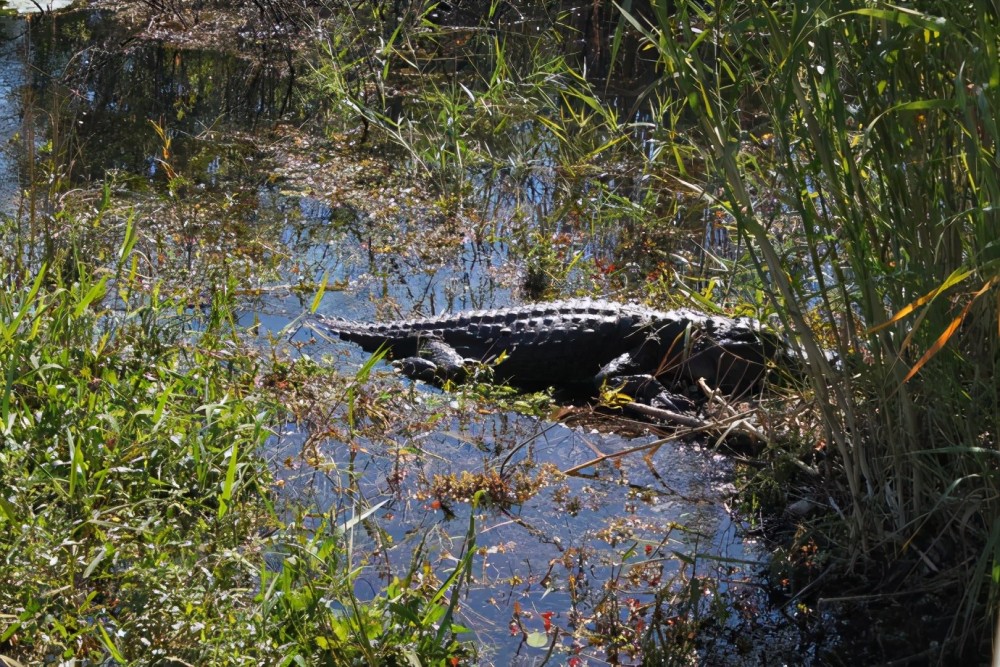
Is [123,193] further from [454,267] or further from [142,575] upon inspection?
[142,575]

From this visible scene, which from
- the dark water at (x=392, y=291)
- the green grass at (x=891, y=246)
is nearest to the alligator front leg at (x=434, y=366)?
the dark water at (x=392, y=291)

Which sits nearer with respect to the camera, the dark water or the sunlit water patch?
the sunlit water patch

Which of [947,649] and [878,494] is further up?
[878,494]

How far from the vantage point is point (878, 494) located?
3.09m

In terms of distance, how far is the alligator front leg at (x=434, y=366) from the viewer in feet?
15.6

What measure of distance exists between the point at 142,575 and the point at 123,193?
14.2ft

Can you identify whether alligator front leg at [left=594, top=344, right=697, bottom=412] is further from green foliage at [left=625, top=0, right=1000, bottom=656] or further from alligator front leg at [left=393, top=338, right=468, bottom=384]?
green foliage at [left=625, top=0, right=1000, bottom=656]

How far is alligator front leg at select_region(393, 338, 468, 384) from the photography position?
15.6 ft

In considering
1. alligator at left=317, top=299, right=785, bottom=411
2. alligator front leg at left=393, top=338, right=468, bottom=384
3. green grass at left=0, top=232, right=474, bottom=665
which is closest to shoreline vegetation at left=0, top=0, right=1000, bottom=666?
green grass at left=0, top=232, right=474, bottom=665

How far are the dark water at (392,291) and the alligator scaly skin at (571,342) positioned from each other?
0.33m

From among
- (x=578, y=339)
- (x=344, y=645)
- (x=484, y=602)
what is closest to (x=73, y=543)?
(x=344, y=645)

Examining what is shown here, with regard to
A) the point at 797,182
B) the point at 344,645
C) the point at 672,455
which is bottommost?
the point at 672,455

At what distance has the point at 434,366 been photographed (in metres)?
4.76

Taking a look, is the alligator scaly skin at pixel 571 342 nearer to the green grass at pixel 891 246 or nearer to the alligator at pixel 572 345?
A: the alligator at pixel 572 345
